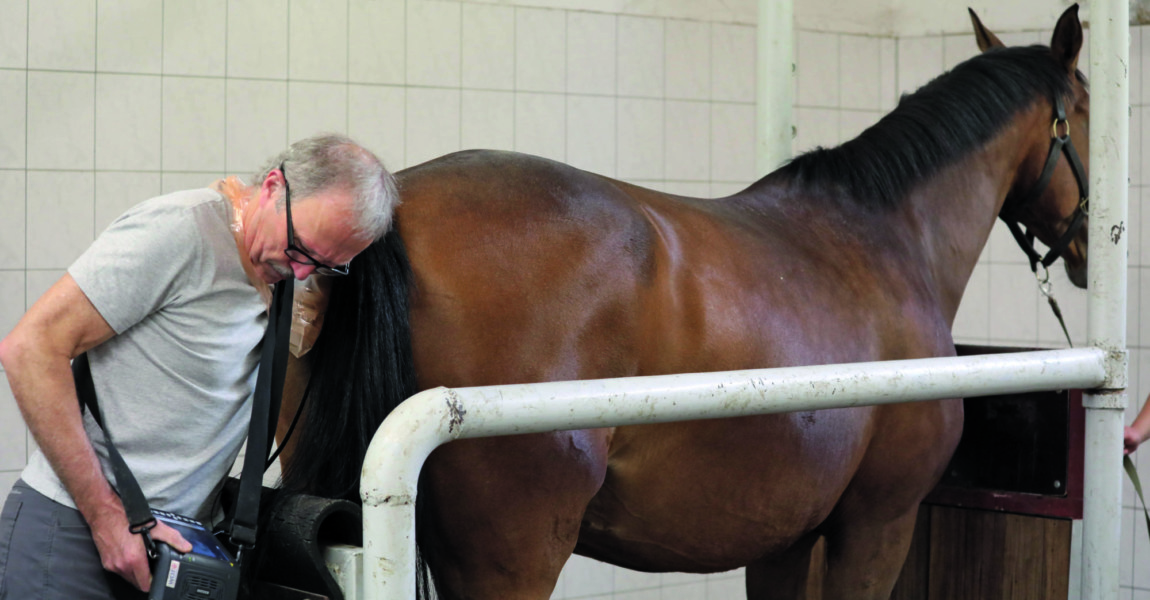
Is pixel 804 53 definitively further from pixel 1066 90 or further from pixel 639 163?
pixel 1066 90

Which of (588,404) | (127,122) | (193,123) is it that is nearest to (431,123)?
(193,123)

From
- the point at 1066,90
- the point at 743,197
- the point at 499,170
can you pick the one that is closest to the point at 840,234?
the point at 743,197

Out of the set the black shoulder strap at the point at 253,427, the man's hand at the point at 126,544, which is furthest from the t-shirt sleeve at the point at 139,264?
the man's hand at the point at 126,544

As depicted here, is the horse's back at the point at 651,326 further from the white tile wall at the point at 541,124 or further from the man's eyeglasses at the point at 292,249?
the white tile wall at the point at 541,124

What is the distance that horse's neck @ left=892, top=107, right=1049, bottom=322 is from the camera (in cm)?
218

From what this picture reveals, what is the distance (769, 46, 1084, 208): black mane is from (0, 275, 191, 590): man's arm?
4.58ft

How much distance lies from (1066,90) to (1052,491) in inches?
33.6

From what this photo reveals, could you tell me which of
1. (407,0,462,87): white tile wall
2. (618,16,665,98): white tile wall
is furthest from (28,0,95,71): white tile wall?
(618,16,665,98): white tile wall

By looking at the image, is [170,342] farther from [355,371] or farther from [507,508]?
[507,508]

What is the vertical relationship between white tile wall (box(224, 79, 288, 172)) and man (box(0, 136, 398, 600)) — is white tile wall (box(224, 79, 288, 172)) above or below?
above

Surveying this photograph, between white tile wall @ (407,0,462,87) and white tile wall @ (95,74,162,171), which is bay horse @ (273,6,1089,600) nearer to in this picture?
white tile wall @ (407,0,462,87)

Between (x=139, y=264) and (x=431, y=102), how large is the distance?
2.20m

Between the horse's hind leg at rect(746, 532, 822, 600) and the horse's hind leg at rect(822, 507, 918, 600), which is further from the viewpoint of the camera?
the horse's hind leg at rect(746, 532, 822, 600)

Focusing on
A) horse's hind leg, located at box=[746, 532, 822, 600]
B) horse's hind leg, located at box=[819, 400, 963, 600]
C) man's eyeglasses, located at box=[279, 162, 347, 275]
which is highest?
man's eyeglasses, located at box=[279, 162, 347, 275]
